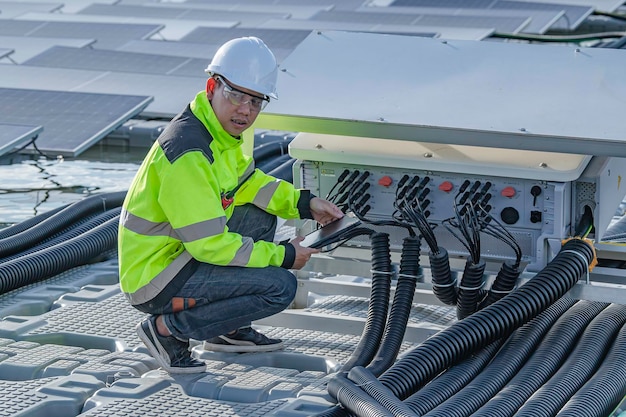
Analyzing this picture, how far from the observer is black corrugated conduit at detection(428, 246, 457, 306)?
4.47 meters

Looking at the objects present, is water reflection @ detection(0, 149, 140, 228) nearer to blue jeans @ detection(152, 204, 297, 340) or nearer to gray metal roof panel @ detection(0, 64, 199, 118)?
gray metal roof panel @ detection(0, 64, 199, 118)

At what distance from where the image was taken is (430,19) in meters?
14.5

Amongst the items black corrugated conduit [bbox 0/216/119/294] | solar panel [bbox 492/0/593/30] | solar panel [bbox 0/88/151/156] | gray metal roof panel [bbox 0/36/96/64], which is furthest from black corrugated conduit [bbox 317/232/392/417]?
solar panel [bbox 492/0/593/30]

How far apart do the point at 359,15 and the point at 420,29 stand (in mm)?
1295

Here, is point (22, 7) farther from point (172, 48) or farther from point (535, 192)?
point (535, 192)

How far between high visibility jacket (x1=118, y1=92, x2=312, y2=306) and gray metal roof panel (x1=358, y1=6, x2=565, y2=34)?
10.2 m

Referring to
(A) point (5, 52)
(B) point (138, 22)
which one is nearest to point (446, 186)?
(A) point (5, 52)

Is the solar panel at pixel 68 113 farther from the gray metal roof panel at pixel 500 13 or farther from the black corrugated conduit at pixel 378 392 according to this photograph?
the gray metal roof panel at pixel 500 13

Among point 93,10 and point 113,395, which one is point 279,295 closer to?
A: point 113,395

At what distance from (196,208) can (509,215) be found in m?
1.30

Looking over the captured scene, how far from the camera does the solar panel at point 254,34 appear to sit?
12.4 meters

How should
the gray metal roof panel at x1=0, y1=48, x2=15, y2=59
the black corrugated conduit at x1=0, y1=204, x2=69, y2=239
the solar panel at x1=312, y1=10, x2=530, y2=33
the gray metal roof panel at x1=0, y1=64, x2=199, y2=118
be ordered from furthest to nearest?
1. the solar panel at x1=312, y1=10, x2=530, y2=33
2. the gray metal roof panel at x1=0, y1=48, x2=15, y2=59
3. the gray metal roof panel at x1=0, y1=64, x2=199, y2=118
4. the black corrugated conduit at x1=0, y1=204, x2=69, y2=239

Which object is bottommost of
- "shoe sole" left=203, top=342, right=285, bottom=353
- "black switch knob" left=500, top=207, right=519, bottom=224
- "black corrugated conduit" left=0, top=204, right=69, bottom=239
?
"shoe sole" left=203, top=342, right=285, bottom=353

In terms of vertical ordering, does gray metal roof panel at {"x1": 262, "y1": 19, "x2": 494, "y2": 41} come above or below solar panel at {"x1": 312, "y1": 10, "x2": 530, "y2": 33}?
below
